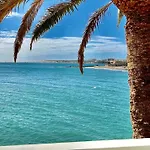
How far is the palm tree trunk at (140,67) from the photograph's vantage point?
2928 mm

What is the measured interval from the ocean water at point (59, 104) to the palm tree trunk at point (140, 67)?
102 cm

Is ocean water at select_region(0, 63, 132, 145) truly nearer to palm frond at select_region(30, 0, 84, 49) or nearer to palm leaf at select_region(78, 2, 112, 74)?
palm leaf at select_region(78, 2, 112, 74)

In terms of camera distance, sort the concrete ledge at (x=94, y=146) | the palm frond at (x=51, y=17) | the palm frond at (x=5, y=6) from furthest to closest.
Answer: the palm frond at (x=51, y=17), the palm frond at (x=5, y=6), the concrete ledge at (x=94, y=146)

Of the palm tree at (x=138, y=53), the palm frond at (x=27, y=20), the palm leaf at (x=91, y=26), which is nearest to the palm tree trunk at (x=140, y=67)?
the palm tree at (x=138, y=53)

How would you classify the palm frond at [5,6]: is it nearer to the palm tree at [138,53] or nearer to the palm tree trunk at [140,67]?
the palm tree at [138,53]

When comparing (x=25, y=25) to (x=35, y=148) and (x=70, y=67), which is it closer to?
(x=70, y=67)

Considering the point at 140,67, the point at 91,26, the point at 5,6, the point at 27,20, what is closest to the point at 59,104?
the point at 91,26

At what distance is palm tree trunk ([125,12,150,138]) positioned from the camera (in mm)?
2928

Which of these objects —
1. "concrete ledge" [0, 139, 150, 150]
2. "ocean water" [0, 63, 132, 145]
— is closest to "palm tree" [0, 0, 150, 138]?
"concrete ledge" [0, 139, 150, 150]

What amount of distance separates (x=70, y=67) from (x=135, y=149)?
83.8 inches

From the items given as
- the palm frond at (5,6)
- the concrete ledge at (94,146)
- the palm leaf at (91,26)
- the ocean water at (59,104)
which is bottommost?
the ocean water at (59,104)

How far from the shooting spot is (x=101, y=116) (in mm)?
6551

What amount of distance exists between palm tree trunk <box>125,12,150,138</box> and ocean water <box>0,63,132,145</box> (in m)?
1.02

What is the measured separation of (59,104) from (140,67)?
2877 mm
